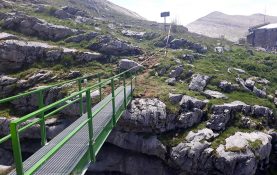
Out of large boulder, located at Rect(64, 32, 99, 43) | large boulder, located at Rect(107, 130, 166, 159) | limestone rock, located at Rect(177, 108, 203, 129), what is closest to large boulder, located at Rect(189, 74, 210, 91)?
limestone rock, located at Rect(177, 108, 203, 129)

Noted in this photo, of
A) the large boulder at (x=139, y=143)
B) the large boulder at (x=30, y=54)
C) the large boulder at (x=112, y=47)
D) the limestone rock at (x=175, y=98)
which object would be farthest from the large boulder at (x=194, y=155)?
the large boulder at (x=112, y=47)

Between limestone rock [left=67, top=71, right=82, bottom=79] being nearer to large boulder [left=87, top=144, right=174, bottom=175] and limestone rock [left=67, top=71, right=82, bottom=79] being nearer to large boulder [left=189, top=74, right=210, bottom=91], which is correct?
large boulder [left=87, top=144, right=174, bottom=175]

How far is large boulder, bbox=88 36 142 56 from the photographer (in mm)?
37562

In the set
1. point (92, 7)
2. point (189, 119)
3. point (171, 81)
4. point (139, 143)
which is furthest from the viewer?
point (92, 7)

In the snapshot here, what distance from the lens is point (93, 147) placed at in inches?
434

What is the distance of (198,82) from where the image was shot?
95.9 feet

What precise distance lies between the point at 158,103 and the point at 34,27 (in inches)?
927

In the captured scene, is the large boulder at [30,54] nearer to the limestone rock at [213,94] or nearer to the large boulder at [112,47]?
the large boulder at [112,47]

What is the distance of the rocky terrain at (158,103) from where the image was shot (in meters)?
21.5

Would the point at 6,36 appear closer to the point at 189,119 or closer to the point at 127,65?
the point at 127,65

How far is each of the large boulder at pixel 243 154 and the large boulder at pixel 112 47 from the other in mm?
20045

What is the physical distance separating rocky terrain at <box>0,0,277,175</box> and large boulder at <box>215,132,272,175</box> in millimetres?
67

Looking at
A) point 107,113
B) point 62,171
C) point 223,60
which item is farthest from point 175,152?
point 223,60

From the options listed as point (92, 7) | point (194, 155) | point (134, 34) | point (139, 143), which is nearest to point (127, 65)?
point (139, 143)
